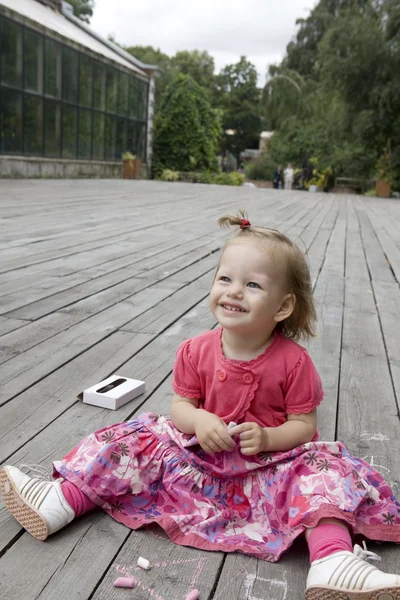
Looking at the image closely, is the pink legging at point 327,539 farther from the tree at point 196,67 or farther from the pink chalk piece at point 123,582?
the tree at point 196,67

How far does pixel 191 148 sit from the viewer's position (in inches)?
971

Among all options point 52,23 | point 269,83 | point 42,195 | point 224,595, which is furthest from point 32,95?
point 269,83

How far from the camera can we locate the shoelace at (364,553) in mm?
1446

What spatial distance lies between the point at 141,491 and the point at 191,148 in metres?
23.8

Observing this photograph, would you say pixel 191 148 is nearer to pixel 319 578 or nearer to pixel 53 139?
pixel 53 139

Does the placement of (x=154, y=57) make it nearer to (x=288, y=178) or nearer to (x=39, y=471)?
(x=288, y=178)

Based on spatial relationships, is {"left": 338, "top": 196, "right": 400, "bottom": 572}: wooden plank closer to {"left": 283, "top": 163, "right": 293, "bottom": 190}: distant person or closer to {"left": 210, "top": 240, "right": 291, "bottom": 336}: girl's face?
{"left": 210, "top": 240, "right": 291, "bottom": 336}: girl's face

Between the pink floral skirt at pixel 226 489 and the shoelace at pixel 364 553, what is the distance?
0.05 meters

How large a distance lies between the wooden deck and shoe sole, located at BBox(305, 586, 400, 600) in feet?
0.23

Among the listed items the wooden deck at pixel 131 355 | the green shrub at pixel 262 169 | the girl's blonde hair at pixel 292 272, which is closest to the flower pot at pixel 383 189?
the green shrub at pixel 262 169

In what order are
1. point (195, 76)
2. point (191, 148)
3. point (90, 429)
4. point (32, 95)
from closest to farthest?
point (90, 429)
point (32, 95)
point (191, 148)
point (195, 76)

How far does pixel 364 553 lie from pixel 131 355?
1515 millimetres

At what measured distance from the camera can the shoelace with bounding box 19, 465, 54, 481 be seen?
1708 mm

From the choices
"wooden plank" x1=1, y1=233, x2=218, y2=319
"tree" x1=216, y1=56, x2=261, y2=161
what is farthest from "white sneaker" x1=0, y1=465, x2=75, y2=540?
"tree" x1=216, y1=56, x2=261, y2=161
